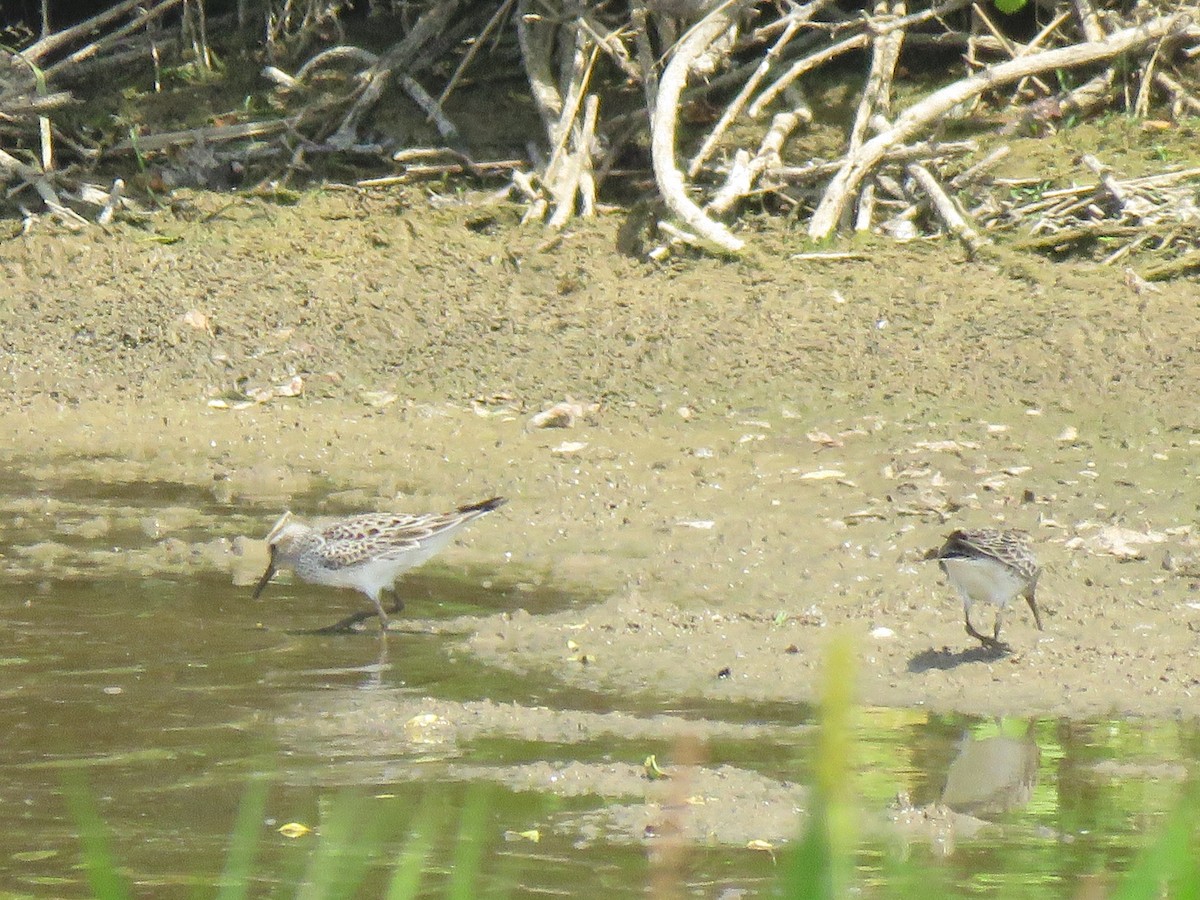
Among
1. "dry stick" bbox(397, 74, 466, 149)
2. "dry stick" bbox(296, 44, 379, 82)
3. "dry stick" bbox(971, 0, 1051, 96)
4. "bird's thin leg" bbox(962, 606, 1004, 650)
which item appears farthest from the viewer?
"dry stick" bbox(296, 44, 379, 82)

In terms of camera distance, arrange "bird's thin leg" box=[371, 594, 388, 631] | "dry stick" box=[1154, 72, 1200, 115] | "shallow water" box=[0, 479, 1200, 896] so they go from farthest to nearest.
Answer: "dry stick" box=[1154, 72, 1200, 115]
"bird's thin leg" box=[371, 594, 388, 631]
"shallow water" box=[0, 479, 1200, 896]

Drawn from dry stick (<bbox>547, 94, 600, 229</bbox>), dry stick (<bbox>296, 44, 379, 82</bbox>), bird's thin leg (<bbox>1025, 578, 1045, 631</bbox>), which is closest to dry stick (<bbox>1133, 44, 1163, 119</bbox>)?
dry stick (<bbox>547, 94, 600, 229</bbox>)

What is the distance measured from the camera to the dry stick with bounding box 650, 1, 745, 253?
36.7ft

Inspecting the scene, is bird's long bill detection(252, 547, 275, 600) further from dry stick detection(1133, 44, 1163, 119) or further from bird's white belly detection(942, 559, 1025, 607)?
dry stick detection(1133, 44, 1163, 119)

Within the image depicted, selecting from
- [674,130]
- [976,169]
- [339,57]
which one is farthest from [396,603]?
[339,57]

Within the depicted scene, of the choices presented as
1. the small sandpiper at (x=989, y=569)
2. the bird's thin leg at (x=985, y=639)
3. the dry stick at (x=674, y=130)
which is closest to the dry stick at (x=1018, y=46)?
the dry stick at (x=674, y=130)

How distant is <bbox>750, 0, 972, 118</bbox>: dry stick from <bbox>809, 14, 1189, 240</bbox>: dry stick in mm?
524

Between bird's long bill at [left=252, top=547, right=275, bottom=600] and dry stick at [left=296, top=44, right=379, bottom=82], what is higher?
dry stick at [left=296, top=44, right=379, bottom=82]

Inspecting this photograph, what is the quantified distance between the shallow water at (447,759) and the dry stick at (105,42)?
680 cm

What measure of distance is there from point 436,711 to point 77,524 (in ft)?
11.7

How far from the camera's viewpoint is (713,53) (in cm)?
1214

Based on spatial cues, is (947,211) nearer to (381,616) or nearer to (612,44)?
(612,44)

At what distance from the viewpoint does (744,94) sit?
11930 millimetres

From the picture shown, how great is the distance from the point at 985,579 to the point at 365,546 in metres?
2.56
